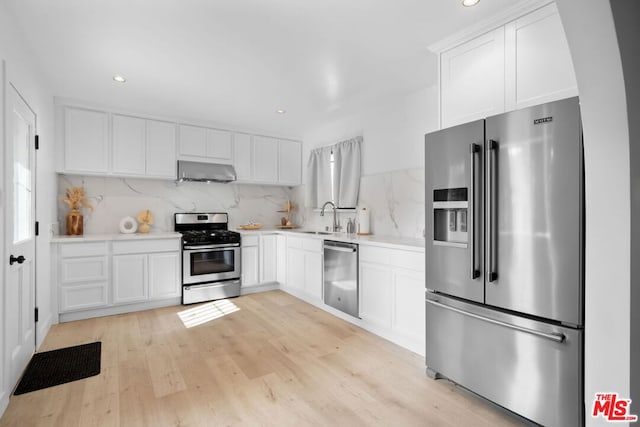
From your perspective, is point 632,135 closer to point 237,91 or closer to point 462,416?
point 462,416

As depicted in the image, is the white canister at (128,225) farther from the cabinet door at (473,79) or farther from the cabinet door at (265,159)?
the cabinet door at (473,79)

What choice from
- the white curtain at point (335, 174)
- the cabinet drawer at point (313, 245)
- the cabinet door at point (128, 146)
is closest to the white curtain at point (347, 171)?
the white curtain at point (335, 174)

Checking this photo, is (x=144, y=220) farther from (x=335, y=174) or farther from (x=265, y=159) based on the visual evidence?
(x=335, y=174)

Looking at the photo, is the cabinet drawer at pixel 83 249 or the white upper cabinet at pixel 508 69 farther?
the cabinet drawer at pixel 83 249


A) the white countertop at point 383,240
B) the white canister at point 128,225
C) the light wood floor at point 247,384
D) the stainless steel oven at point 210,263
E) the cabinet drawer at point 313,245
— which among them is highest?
the white canister at point 128,225

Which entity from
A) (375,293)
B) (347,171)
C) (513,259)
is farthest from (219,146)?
(513,259)

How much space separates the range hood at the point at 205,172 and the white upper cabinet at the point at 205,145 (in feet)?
0.31

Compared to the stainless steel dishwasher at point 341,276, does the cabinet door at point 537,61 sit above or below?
above

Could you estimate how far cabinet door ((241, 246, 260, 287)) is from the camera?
4570mm

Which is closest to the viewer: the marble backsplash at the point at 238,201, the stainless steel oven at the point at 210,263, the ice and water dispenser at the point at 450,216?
the ice and water dispenser at the point at 450,216

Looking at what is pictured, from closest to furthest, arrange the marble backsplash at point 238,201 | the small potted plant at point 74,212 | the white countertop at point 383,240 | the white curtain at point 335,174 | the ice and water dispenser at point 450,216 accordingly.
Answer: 1. the ice and water dispenser at point 450,216
2. the white countertop at point 383,240
3. the marble backsplash at point 238,201
4. the small potted plant at point 74,212
5. the white curtain at point 335,174

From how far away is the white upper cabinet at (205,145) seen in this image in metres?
4.45

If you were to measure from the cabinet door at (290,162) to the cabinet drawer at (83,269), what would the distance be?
2.70 metres

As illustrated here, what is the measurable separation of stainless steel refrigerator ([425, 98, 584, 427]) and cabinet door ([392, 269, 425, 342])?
0.30 m
